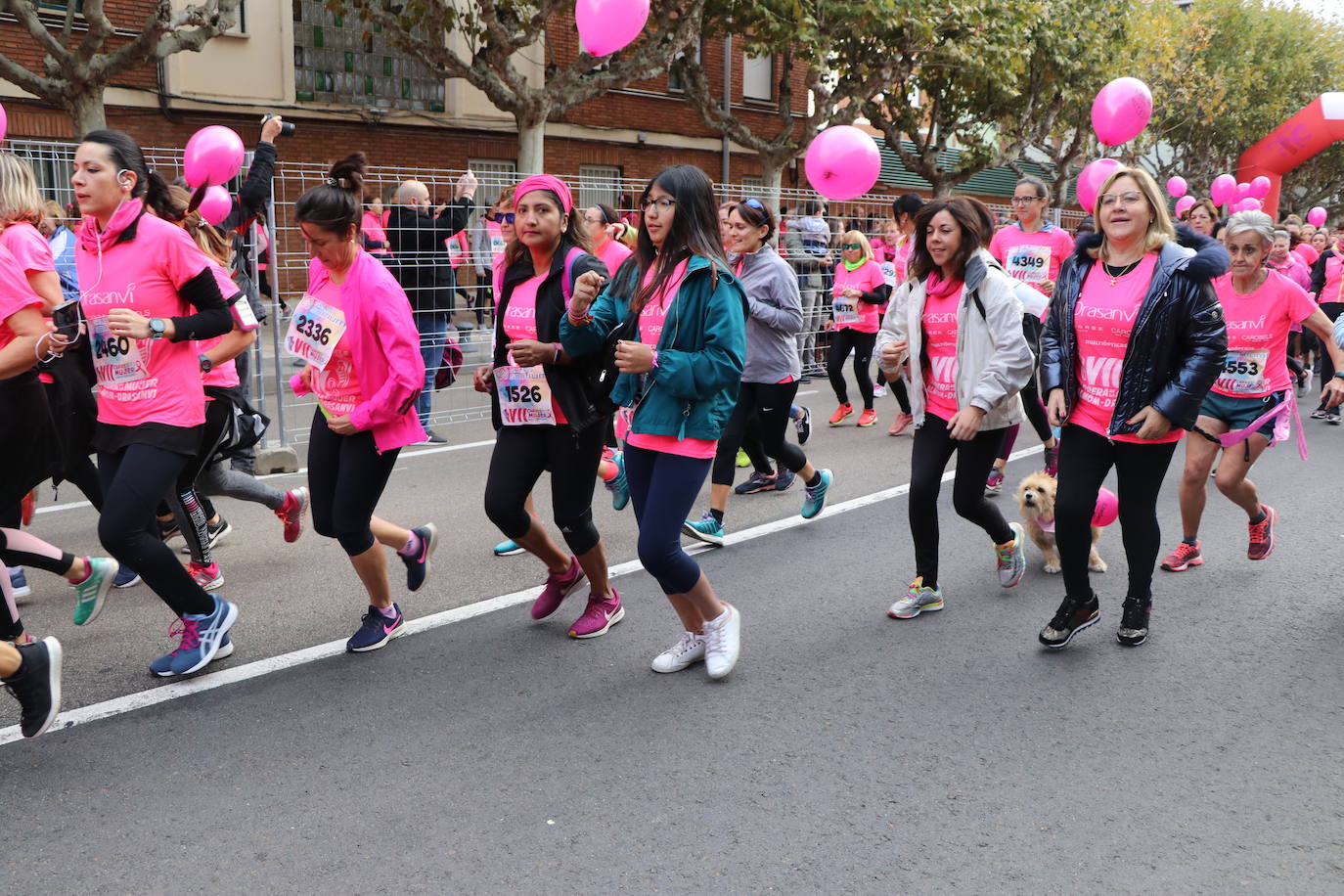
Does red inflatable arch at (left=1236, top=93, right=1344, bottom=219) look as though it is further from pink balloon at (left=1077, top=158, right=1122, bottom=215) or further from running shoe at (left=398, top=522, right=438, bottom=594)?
running shoe at (left=398, top=522, right=438, bottom=594)

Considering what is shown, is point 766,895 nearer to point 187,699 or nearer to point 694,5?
point 187,699

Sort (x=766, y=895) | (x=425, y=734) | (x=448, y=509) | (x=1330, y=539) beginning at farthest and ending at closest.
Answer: (x=448, y=509)
(x=1330, y=539)
(x=425, y=734)
(x=766, y=895)

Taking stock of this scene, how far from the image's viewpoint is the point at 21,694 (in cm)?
351

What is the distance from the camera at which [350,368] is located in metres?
4.38

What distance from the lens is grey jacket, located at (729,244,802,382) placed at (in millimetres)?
6473

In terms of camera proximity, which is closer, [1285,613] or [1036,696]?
[1036,696]

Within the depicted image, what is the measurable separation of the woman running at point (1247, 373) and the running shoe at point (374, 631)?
3917 mm

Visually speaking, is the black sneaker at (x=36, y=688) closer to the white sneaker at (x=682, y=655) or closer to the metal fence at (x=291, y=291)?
the white sneaker at (x=682, y=655)

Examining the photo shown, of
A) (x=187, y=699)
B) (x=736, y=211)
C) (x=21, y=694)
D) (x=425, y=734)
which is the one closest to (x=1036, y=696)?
(x=425, y=734)

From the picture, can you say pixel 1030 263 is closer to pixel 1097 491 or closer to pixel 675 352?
pixel 1097 491

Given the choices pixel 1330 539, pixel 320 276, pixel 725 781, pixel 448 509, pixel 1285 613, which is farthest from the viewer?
pixel 448 509

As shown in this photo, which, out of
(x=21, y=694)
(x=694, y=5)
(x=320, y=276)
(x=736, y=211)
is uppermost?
(x=694, y=5)

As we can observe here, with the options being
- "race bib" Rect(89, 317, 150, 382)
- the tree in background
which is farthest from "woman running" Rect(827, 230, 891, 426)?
"race bib" Rect(89, 317, 150, 382)

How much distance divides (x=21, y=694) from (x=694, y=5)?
14.0 m
